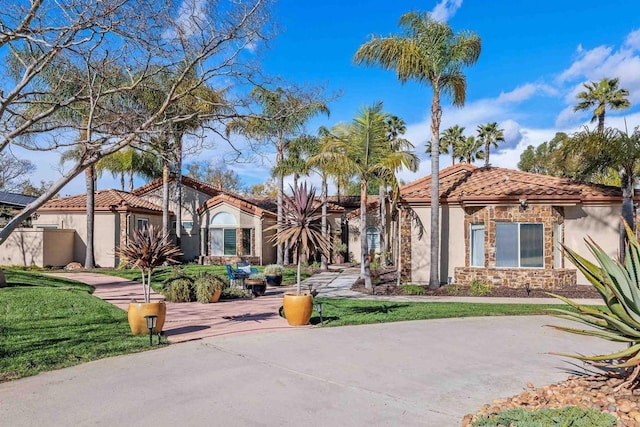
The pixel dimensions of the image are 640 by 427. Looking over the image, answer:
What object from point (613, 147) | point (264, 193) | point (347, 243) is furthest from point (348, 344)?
point (264, 193)

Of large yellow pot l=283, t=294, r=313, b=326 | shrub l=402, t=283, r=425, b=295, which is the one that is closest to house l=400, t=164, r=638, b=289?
shrub l=402, t=283, r=425, b=295

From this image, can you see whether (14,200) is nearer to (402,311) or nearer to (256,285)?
(256,285)

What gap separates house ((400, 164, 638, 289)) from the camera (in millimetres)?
17047

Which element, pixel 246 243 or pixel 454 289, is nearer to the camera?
pixel 454 289

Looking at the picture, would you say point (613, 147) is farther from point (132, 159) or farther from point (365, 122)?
point (132, 159)

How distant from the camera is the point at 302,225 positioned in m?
10.8

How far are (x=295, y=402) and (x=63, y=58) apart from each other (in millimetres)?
8347

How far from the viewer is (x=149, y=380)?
20.8ft

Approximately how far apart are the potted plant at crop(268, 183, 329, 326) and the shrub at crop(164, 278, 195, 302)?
508cm

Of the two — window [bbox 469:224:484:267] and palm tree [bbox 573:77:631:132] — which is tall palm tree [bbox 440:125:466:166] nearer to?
palm tree [bbox 573:77:631:132]

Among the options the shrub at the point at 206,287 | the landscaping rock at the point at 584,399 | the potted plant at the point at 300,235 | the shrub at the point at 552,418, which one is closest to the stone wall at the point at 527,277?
the potted plant at the point at 300,235

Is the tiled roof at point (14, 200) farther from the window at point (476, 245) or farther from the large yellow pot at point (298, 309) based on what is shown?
the window at point (476, 245)

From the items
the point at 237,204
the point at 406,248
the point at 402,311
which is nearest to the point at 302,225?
the point at 402,311

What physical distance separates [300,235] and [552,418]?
711 centimetres
